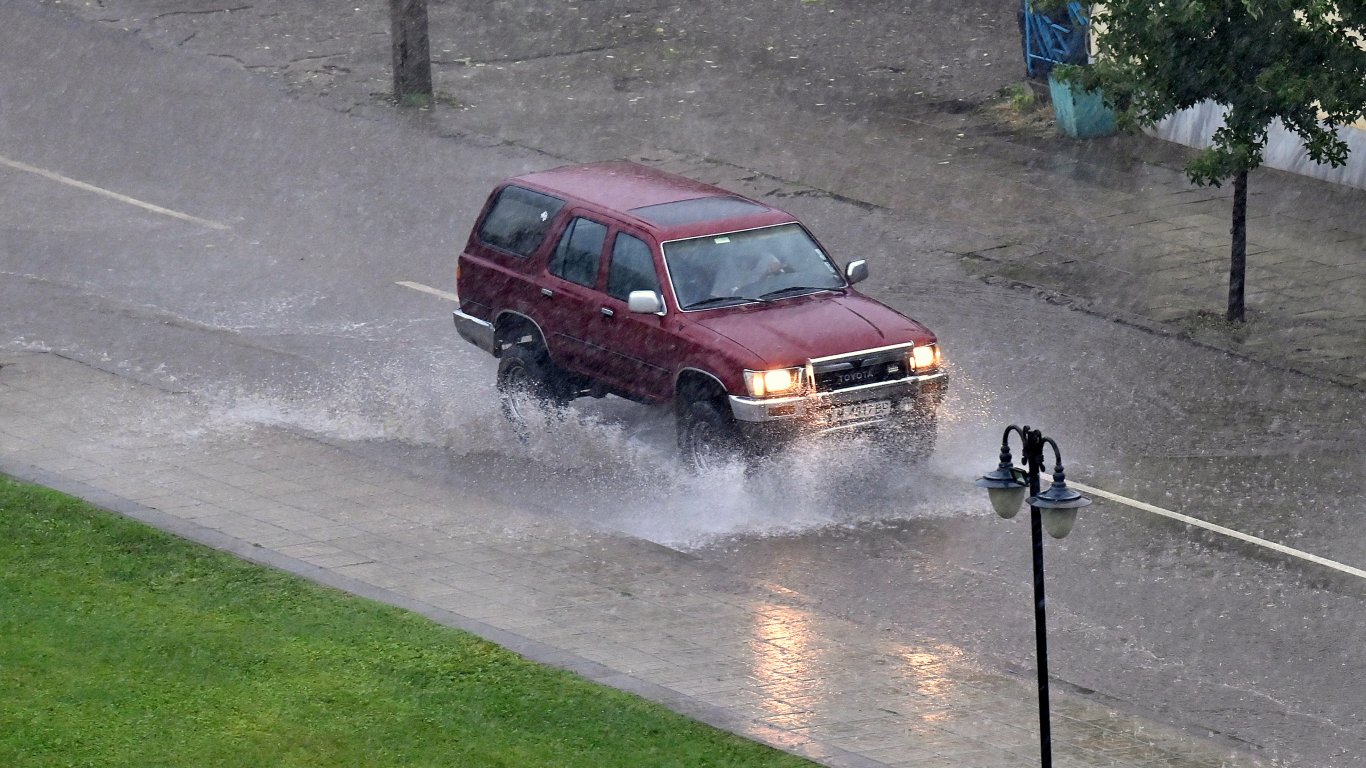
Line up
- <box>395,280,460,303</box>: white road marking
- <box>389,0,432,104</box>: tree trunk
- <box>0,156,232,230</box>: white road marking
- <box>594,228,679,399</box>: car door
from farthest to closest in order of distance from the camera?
<box>389,0,432,104</box>: tree trunk
<box>0,156,232,230</box>: white road marking
<box>395,280,460,303</box>: white road marking
<box>594,228,679,399</box>: car door

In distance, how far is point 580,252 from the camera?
1559 cm

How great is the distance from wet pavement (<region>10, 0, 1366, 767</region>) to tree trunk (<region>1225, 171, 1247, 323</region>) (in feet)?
1.02

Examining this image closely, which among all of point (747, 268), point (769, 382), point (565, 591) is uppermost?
point (747, 268)

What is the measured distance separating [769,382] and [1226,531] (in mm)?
3204

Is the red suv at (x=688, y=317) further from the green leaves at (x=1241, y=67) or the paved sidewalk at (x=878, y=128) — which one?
the paved sidewalk at (x=878, y=128)

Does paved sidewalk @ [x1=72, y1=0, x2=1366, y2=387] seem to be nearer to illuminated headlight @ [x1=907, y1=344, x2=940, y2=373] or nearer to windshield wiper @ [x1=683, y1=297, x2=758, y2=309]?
illuminated headlight @ [x1=907, y1=344, x2=940, y2=373]

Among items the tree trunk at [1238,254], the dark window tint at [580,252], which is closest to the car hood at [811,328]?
the dark window tint at [580,252]

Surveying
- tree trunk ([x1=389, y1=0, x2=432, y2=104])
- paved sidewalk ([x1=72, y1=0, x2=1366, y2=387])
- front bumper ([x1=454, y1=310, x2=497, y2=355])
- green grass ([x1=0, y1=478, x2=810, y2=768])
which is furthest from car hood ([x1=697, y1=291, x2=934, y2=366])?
tree trunk ([x1=389, y1=0, x2=432, y2=104])

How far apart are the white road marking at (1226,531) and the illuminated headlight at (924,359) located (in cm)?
138

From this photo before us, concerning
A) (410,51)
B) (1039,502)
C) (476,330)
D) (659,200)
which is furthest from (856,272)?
(410,51)

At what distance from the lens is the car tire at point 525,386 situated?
52.1 feet

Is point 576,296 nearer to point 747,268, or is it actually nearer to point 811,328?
point 747,268

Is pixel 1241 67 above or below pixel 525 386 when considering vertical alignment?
above

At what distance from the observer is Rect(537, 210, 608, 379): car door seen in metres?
15.4
